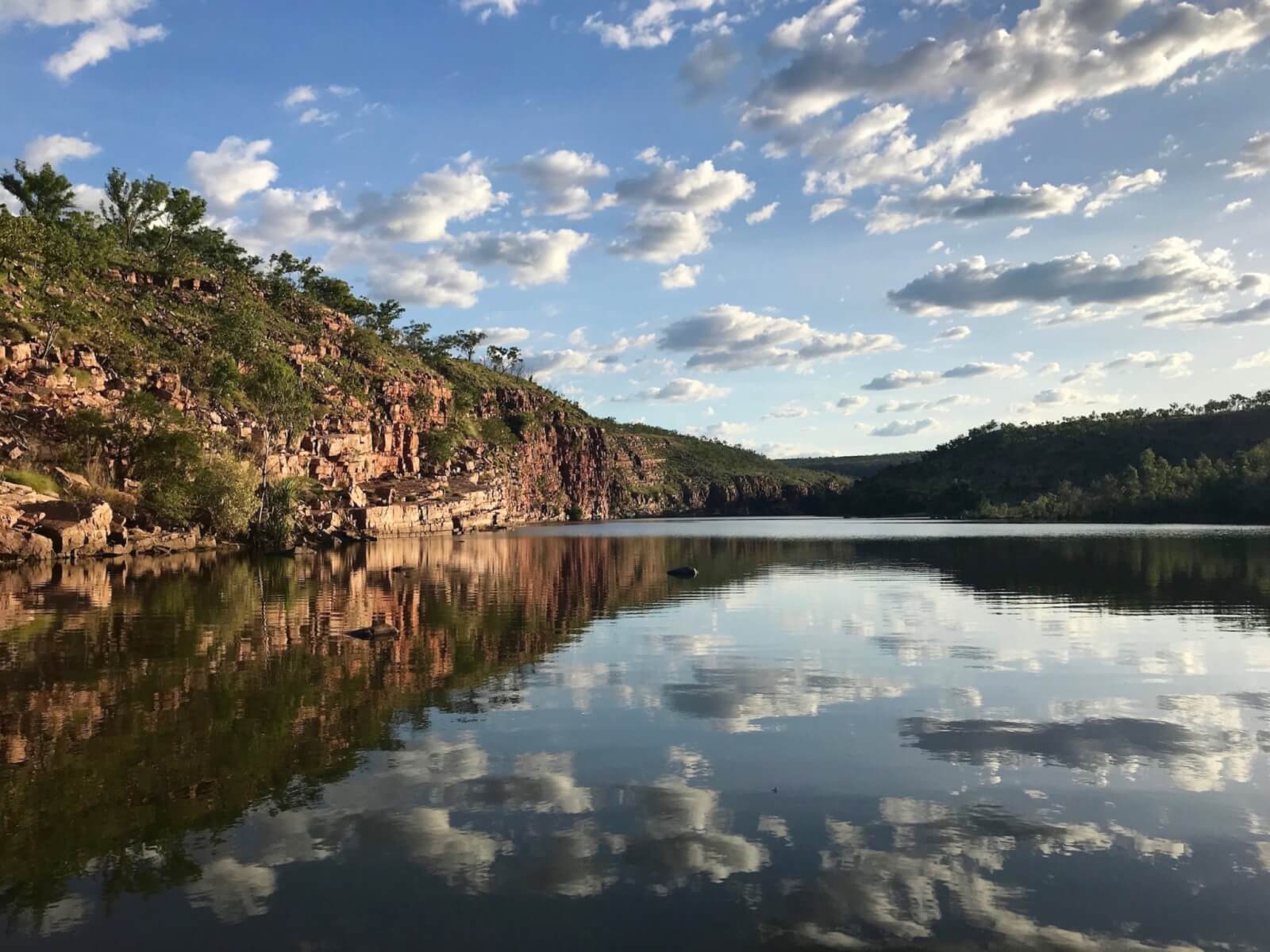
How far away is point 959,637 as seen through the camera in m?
32.1

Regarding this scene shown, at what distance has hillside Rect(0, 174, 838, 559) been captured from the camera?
250 feet

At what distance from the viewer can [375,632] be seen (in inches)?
1268

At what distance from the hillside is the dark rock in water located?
148 ft

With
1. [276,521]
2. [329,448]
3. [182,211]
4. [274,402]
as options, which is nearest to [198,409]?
[274,402]

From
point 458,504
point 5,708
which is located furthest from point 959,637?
point 458,504

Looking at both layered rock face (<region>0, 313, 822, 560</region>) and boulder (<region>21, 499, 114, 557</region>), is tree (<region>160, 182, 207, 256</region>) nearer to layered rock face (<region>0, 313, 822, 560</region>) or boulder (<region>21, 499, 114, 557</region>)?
layered rock face (<region>0, 313, 822, 560</region>)

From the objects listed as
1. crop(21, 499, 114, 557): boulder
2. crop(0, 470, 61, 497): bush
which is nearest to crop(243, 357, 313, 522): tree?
crop(21, 499, 114, 557): boulder

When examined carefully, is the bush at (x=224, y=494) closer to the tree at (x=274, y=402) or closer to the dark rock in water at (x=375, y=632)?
the tree at (x=274, y=402)

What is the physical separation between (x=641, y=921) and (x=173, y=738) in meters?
12.5

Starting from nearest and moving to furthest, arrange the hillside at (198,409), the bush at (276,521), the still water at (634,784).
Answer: the still water at (634,784), the hillside at (198,409), the bush at (276,521)

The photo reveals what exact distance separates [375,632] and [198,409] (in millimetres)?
78550

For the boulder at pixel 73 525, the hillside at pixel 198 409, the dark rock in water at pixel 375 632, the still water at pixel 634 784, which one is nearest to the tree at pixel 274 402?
the hillside at pixel 198 409

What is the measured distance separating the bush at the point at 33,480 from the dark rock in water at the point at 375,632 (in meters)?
49.6

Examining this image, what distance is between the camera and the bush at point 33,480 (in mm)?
66000
